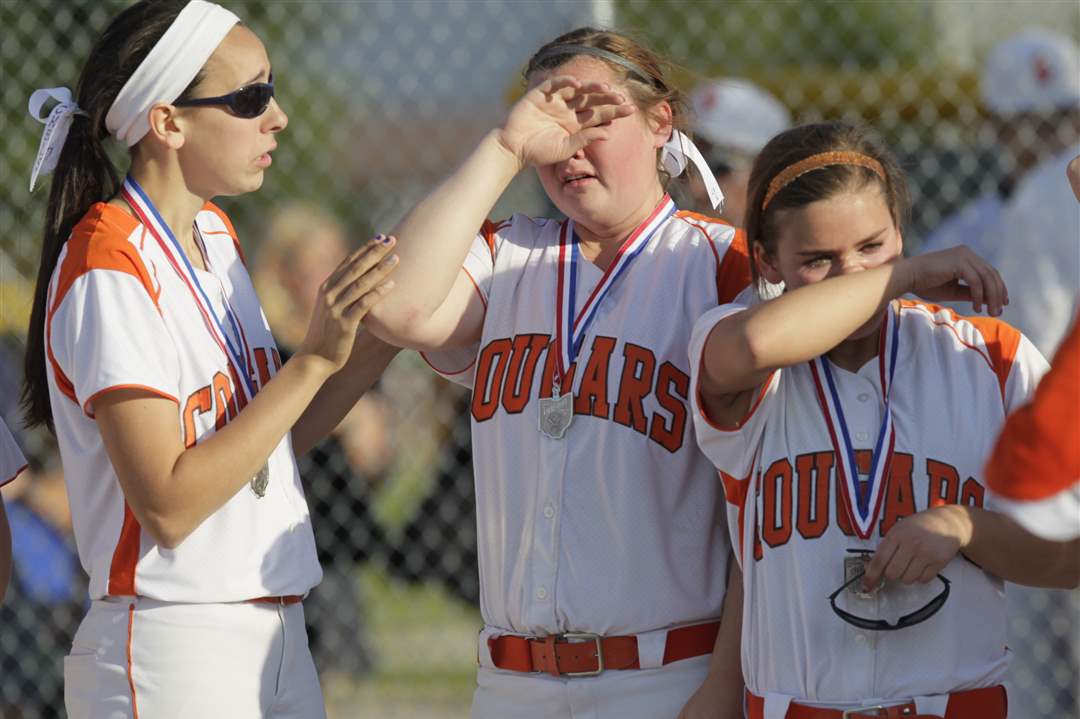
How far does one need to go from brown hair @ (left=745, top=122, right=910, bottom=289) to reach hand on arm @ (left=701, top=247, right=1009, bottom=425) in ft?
0.57

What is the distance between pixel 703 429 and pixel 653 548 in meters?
0.26

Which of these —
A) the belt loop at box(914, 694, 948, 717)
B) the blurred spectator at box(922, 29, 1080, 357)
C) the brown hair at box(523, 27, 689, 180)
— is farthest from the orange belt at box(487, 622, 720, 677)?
the blurred spectator at box(922, 29, 1080, 357)

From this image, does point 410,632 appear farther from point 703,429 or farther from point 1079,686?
point 703,429

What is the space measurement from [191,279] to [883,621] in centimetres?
145

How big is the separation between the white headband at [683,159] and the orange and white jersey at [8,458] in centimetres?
155

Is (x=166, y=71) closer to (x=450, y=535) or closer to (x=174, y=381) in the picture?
(x=174, y=381)

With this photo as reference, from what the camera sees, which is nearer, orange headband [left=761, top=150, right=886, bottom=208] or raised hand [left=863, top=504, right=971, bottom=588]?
raised hand [left=863, top=504, right=971, bottom=588]

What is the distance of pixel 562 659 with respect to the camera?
252cm

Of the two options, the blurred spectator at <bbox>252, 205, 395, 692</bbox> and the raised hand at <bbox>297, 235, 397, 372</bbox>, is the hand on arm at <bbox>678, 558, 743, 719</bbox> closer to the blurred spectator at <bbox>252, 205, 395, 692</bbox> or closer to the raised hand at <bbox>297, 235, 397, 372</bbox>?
the raised hand at <bbox>297, 235, 397, 372</bbox>

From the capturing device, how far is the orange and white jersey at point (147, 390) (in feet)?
7.95

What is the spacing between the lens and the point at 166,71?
8.61 feet

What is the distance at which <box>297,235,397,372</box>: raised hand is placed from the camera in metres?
2.44

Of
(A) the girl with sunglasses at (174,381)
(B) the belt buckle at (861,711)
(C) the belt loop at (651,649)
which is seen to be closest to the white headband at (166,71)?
(A) the girl with sunglasses at (174,381)

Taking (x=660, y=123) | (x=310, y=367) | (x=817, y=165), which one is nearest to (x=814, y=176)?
(x=817, y=165)
